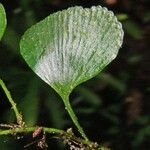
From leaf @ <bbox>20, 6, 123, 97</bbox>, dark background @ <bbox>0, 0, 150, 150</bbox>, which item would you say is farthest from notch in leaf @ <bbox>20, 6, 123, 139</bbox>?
dark background @ <bbox>0, 0, 150, 150</bbox>

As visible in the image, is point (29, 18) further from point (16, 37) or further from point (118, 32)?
point (118, 32)

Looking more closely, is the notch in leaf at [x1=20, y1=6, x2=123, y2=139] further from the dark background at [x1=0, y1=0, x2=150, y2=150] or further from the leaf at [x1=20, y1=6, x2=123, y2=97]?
the dark background at [x1=0, y1=0, x2=150, y2=150]

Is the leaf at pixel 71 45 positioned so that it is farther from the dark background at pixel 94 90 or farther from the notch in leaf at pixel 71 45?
the dark background at pixel 94 90

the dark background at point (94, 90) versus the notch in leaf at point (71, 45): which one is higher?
the dark background at point (94, 90)

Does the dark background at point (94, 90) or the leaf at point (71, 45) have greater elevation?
the dark background at point (94, 90)

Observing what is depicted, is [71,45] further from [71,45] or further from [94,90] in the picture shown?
[94,90]

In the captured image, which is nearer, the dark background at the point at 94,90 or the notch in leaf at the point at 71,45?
the notch in leaf at the point at 71,45

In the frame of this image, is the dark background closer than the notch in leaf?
No

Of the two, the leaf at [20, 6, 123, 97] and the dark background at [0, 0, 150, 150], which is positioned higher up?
the dark background at [0, 0, 150, 150]

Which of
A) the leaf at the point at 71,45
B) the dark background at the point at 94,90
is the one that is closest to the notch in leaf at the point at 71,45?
the leaf at the point at 71,45

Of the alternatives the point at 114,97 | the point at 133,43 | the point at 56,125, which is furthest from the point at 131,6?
the point at 56,125
